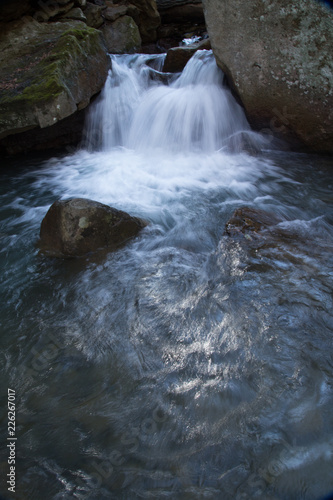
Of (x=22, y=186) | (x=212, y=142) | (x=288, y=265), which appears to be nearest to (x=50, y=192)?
(x=22, y=186)

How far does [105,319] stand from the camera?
2.97 metres

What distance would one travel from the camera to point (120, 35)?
10375mm

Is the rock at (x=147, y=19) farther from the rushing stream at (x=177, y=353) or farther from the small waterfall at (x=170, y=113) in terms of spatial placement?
the rushing stream at (x=177, y=353)

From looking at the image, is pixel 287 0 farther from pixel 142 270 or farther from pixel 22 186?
pixel 22 186

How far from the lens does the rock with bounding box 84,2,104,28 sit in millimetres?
9586

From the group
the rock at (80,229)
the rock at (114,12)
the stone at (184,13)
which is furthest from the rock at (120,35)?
the rock at (80,229)

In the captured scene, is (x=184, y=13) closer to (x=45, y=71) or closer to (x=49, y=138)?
(x=49, y=138)

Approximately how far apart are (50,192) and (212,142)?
3.55 metres

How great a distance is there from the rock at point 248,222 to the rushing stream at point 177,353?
0.53 ft

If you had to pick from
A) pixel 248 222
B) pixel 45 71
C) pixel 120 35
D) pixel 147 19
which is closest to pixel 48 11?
pixel 45 71

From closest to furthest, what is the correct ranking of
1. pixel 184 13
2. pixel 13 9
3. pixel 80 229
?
pixel 80 229 → pixel 13 9 → pixel 184 13

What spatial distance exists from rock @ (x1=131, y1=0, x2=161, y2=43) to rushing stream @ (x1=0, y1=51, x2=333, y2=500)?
30.9 feet

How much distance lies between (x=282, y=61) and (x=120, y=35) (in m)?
6.81

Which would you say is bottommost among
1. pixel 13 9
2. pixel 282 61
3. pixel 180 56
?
pixel 282 61
